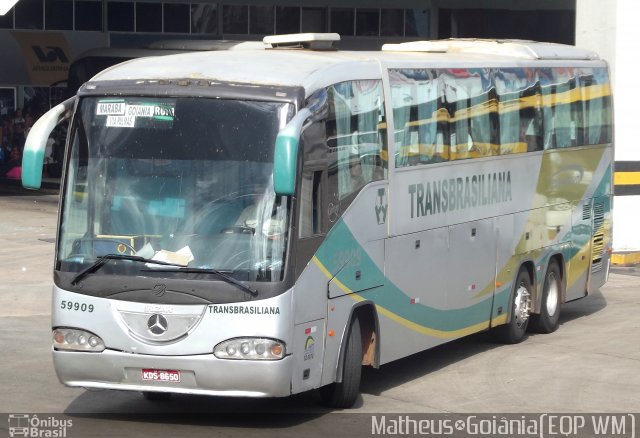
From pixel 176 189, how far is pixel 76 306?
1198mm

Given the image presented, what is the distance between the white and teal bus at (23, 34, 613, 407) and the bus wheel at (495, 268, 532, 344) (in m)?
2.25

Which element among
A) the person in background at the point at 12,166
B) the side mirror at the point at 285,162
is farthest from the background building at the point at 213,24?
the side mirror at the point at 285,162

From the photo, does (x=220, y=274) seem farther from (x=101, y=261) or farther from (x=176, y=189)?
(x=101, y=261)

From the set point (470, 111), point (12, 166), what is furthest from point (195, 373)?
point (12, 166)

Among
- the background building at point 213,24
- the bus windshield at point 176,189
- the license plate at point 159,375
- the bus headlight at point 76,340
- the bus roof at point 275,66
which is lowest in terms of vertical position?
the license plate at point 159,375

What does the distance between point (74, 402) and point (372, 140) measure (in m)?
3.45

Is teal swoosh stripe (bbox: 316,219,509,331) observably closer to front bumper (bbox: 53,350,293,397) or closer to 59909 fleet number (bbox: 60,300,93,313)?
front bumper (bbox: 53,350,293,397)

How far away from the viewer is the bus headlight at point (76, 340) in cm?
993

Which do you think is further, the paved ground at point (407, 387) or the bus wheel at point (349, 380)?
the bus wheel at point (349, 380)

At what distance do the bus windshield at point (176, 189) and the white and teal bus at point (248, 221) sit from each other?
1 cm

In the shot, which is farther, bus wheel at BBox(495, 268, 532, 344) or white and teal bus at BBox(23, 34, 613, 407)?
bus wheel at BBox(495, 268, 532, 344)

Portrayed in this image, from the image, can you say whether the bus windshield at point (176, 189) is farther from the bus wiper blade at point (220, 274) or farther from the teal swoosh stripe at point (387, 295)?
the teal swoosh stripe at point (387, 295)

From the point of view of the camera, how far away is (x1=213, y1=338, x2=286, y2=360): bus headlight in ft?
31.7

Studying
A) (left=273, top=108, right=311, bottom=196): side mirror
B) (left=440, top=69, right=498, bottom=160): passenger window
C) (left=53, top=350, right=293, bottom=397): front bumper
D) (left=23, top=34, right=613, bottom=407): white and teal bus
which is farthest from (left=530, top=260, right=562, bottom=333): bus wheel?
(left=273, top=108, right=311, bottom=196): side mirror
